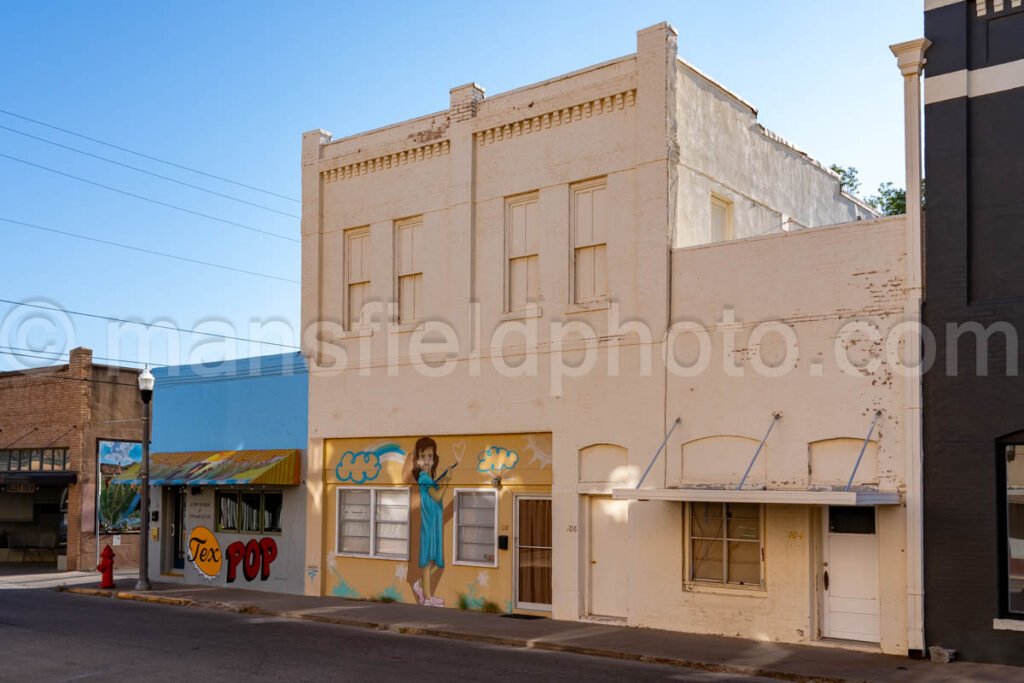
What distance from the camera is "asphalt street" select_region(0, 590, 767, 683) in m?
13.2

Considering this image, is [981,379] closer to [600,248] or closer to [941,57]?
[941,57]

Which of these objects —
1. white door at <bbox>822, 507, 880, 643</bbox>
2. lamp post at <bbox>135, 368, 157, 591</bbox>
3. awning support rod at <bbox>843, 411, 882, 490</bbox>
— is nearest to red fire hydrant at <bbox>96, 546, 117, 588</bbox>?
lamp post at <bbox>135, 368, 157, 591</bbox>

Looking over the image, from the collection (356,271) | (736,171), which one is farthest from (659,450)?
(356,271)

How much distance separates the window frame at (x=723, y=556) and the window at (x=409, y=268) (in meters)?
7.14

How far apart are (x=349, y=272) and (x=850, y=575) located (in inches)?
479

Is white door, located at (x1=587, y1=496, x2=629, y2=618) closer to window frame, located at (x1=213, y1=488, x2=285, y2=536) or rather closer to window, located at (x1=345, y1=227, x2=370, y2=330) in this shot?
window, located at (x1=345, y1=227, x2=370, y2=330)

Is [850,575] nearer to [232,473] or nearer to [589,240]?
[589,240]

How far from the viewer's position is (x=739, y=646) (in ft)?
50.4

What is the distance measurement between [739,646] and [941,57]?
8817 millimetres

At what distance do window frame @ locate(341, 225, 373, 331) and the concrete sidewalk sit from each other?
5778mm

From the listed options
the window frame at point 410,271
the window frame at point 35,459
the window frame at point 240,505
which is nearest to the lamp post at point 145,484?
the window frame at point 240,505

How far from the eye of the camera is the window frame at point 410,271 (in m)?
21.4

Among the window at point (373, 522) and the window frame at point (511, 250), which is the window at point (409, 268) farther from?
the window at point (373, 522)

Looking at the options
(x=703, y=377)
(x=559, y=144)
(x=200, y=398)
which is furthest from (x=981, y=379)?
(x=200, y=398)
